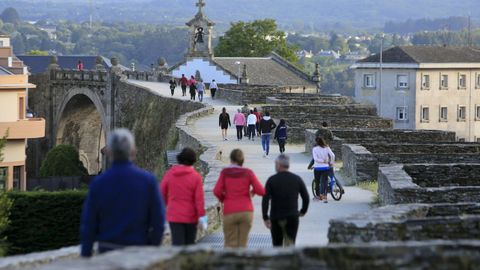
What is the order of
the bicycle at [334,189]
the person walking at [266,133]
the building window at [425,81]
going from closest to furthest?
the bicycle at [334,189] < the person walking at [266,133] < the building window at [425,81]

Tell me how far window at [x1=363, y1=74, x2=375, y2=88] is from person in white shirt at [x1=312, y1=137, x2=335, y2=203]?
256 feet

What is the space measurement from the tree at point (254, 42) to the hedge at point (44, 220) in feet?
280

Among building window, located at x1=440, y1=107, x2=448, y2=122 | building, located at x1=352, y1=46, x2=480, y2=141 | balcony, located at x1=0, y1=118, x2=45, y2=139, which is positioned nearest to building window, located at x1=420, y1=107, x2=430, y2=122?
building, located at x1=352, y1=46, x2=480, y2=141

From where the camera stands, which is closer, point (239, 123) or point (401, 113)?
point (239, 123)

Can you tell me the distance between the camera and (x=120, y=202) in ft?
38.8

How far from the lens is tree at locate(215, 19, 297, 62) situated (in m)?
117

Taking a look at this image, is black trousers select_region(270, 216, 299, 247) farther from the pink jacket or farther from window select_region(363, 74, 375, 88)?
window select_region(363, 74, 375, 88)

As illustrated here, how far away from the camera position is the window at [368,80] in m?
104

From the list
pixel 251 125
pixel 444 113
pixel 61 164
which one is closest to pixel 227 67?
pixel 444 113

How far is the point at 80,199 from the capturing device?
32438 millimetres

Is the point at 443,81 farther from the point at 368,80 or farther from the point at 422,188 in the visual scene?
the point at 422,188

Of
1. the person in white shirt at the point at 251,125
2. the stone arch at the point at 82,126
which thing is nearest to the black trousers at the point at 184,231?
the person in white shirt at the point at 251,125

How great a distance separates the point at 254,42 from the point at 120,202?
351ft

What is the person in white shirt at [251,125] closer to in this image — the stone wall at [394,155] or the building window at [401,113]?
the stone wall at [394,155]
